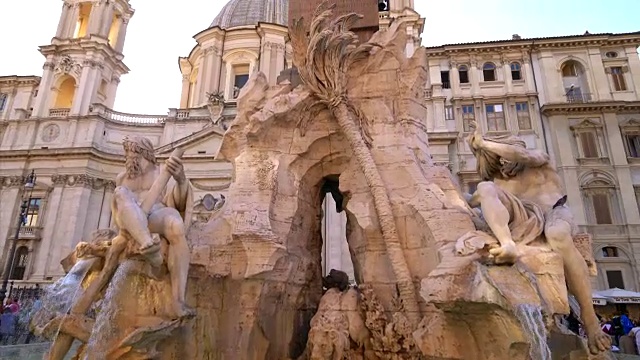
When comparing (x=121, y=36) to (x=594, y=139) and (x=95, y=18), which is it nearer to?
(x=95, y=18)

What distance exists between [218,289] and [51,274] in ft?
83.3

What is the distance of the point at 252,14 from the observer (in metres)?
39.1

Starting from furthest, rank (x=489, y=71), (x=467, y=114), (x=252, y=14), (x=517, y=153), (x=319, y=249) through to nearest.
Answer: (x=252, y=14), (x=489, y=71), (x=467, y=114), (x=319, y=249), (x=517, y=153)

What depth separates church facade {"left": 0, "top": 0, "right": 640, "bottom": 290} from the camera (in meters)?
22.3

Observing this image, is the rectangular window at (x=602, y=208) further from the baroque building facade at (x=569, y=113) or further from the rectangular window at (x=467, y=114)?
the rectangular window at (x=467, y=114)

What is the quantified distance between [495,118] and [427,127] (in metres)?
4.77

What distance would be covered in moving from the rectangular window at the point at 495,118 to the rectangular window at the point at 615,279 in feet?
30.3

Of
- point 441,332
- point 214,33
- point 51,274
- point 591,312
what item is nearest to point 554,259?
point 591,312

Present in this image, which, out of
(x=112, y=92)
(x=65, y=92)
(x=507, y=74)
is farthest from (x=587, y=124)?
(x=65, y=92)

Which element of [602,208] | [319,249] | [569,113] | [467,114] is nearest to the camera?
[319,249]

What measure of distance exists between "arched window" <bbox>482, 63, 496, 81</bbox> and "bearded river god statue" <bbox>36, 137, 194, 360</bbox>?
82.2 ft

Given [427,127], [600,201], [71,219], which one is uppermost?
[427,127]

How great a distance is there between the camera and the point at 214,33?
117ft

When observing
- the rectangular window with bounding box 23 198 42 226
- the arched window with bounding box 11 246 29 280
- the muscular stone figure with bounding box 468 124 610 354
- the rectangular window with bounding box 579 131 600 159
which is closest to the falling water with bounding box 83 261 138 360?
the muscular stone figure with bounding box 468 124 610 354
